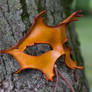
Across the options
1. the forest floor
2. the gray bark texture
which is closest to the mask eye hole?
the gray bark texture

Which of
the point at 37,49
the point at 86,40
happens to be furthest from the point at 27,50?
the point at 86,40

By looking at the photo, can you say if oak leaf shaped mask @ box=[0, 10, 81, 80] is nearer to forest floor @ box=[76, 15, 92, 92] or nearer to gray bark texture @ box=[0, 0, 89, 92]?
gray bark texture @ box=[0, 0, 89, 92]

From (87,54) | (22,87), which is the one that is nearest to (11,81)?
(22,87)

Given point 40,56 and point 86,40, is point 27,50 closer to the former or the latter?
point 40,56

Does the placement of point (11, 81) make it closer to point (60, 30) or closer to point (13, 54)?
point (13, 54)

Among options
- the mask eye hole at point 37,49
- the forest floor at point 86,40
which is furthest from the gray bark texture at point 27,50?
the forest floor at point 86,40
